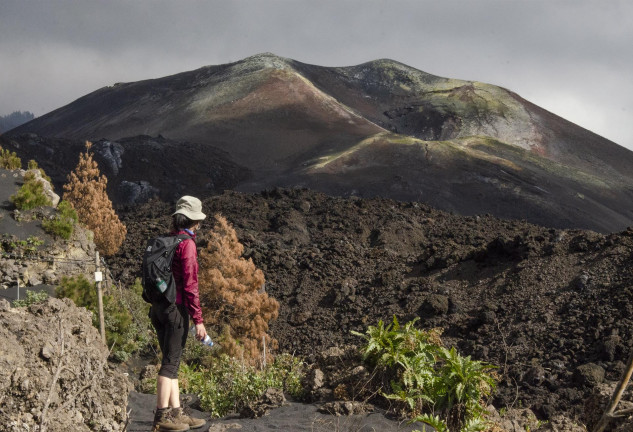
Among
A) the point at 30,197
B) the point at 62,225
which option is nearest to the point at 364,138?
the point at 30,197

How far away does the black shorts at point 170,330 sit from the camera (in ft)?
16.0

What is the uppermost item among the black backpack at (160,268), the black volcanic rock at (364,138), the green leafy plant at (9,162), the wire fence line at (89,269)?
the black volcanic rock at (364,138)

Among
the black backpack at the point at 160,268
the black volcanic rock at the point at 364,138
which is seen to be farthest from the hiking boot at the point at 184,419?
the black volcanic rock at the point at 364,138

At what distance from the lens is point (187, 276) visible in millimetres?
4832

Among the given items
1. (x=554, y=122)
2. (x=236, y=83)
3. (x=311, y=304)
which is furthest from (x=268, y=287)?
(x=554, y=122)

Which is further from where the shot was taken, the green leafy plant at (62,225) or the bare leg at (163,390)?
the green leafy plant at (62,225)

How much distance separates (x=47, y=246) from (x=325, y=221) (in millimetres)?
11520

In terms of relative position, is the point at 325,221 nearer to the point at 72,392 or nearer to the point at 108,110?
the point at 72,392

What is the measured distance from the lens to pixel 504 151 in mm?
44250

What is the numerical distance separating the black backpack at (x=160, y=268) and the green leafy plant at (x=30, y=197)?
10863 millimetres

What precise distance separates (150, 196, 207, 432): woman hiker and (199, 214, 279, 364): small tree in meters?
7.63

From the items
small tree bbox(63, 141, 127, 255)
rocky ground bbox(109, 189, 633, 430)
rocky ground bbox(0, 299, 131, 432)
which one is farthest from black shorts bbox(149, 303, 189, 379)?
small tree bbox(63, 141, 127, 255)

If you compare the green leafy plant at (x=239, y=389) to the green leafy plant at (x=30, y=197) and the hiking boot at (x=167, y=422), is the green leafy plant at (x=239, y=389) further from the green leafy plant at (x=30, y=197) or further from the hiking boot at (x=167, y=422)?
the green leafy plant at (x=30, y=197)

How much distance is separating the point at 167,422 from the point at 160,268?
3.90 ft
